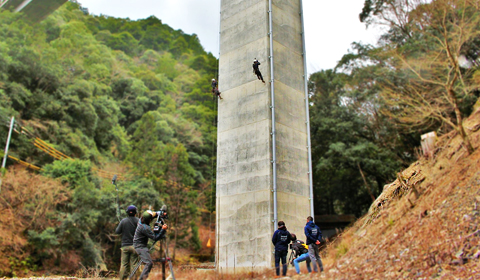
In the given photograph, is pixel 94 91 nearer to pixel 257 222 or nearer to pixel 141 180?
pixel 141 180

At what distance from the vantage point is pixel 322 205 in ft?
88.1

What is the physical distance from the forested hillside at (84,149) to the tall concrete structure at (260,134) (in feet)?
12.0

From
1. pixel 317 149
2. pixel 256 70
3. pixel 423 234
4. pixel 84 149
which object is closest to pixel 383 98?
pixel 317 149

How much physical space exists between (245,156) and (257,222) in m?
1.82

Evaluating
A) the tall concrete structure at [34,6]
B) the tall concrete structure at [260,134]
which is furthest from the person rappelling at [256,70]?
the tall concrete structure at [34,6]

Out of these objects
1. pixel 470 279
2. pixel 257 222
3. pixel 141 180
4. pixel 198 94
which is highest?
pixel 198 94

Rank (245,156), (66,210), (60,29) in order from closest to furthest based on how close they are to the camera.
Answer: (245,156) < (66,210) < (60,29)

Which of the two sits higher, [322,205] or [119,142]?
[119,142]

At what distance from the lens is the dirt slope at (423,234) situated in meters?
5.27

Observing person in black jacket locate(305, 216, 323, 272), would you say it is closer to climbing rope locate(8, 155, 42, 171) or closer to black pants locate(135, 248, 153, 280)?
black pants locate(135, 248, 153, 280)

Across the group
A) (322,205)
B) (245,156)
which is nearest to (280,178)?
(245,156)

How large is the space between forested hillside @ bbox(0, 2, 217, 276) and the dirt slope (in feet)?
23.5

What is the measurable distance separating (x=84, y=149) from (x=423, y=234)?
24.9m

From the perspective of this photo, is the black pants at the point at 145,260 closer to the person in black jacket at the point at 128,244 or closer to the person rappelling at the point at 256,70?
the person in black jacket at the point at 128,244
